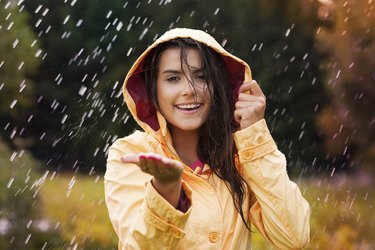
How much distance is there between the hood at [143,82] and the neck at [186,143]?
0.06 meters

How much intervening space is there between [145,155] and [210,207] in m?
0.61

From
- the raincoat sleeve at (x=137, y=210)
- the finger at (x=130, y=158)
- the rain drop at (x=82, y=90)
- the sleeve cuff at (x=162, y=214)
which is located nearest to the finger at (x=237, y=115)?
the raincoat sleeve at (x=137, y=210)

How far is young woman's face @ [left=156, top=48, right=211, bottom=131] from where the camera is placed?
286cm

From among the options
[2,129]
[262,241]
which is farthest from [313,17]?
[262,241]

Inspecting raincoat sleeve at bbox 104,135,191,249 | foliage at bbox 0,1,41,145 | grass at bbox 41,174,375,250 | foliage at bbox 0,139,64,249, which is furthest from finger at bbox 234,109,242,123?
foliage at bbox 0,1,41,145

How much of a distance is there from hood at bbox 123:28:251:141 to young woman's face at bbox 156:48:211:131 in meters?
0.05

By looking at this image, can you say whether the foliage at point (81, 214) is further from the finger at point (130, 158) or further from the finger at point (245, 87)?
the finger at point (130, 158)

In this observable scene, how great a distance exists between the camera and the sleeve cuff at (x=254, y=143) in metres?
2.80

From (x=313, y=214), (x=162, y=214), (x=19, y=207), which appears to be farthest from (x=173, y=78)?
(x=313, y=214)

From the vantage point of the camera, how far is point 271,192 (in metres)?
2.75

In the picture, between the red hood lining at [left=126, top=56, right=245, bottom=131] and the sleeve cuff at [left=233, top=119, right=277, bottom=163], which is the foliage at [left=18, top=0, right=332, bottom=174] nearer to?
the red hood lining at [left=126, top=56, right=245, bottom=131]

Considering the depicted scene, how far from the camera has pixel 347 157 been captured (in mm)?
12516

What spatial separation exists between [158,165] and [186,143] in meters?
0.73

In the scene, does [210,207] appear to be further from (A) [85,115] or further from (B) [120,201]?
(A) [85,115]
